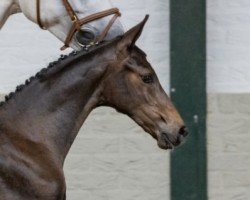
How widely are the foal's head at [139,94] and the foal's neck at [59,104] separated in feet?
0.21

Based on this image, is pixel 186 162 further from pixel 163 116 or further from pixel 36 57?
pixel 163 116

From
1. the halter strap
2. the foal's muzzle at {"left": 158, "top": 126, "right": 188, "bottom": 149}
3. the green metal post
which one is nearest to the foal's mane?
the halter strap

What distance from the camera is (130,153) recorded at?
24.1 ft

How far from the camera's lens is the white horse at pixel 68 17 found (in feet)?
15.8

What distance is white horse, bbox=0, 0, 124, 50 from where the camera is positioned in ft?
15.8

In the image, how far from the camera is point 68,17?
16.0ft

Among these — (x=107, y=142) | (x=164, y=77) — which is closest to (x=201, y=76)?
(x=164, y=77)

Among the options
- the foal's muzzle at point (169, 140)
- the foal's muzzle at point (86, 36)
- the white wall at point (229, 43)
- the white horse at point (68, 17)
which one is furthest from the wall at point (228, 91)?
the foal's muzzle at point (169, 140)

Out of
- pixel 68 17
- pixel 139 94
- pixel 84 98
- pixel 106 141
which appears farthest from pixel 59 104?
pixel 106 141

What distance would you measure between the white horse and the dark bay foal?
0.16 metres

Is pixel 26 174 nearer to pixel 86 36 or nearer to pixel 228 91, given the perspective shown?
pixel 86 36

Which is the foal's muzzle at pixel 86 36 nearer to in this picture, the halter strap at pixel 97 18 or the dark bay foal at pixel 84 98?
the halter strap at pixel 97 18

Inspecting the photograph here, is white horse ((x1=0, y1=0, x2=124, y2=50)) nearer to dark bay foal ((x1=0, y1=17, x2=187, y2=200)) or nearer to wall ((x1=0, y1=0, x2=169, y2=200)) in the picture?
dark bay foal ((x1=0, y1=17, x2=187, y2=200))

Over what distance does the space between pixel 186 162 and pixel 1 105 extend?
9.36ft
